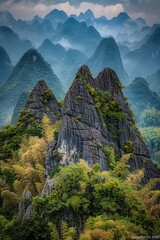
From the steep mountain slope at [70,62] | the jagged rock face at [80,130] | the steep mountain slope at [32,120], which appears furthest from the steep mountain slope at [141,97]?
the jagged rock face at [80,130]

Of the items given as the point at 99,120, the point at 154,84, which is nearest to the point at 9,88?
the point at 154,84

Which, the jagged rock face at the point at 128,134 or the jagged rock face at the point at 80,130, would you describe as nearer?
the jagged rock face at the point at 80,130

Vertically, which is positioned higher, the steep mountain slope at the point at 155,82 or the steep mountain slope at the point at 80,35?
the steep mountain slope at the point at 80,35

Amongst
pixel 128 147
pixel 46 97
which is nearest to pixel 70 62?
pixel 46 97

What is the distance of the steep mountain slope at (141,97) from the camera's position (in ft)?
271

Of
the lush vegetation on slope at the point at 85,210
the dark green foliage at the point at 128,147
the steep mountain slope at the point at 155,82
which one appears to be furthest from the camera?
the steep mountain slope at the point at 155,82

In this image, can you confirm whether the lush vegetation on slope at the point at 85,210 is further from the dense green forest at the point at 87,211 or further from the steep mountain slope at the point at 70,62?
the steep mountain slope at the point at 70,62

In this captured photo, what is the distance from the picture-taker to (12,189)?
17.2m

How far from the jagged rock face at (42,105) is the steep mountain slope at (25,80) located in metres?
53.7

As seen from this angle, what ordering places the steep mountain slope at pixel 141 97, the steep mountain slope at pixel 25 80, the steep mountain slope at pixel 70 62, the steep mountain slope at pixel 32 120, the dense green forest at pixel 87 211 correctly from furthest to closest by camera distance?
the steep mountain slope at pixel 70 62 → the steep mountain slope at pixel 141 97 → the steep mountain slope at pixel 25 80 → the steep mountain slope at pixel 32 120 → the dense green forest at pixel 87 211

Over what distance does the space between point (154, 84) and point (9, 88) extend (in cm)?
6245

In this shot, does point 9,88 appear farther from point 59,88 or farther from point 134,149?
point 134,149

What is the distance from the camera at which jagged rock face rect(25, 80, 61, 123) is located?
74.8 feet

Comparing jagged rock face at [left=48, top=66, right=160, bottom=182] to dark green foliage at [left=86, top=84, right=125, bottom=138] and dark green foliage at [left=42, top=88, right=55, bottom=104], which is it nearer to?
dark green foliage at [left=86, top=84, right=125, bottom=138]
